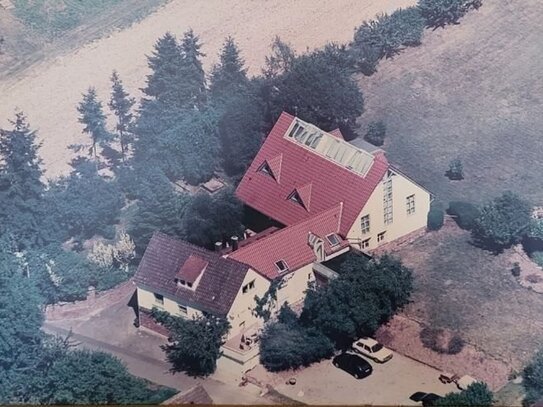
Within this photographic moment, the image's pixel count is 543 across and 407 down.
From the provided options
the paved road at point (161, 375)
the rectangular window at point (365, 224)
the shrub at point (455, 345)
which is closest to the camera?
the paved road at point (161, 375)

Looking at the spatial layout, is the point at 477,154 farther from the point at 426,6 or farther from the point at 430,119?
the point at 426,6

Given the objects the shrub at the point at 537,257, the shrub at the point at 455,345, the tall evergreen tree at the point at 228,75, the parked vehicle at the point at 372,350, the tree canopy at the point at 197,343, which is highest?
the tall evergreen tree at the point at 228,75

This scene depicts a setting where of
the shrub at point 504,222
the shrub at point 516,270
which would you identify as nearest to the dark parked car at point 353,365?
the shrub at point 516,270

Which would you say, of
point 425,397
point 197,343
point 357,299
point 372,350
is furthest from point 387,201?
point 197,343

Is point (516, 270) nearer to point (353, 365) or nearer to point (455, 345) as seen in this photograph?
point (455, 345)

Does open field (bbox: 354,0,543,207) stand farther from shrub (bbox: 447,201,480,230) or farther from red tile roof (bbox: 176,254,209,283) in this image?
red tile roof (bbox: 176,254,209,283)

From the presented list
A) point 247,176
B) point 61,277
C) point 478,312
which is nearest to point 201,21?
point 247,176

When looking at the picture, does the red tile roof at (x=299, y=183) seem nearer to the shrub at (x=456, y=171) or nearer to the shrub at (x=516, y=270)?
the shrub at (x=456, y=171)
